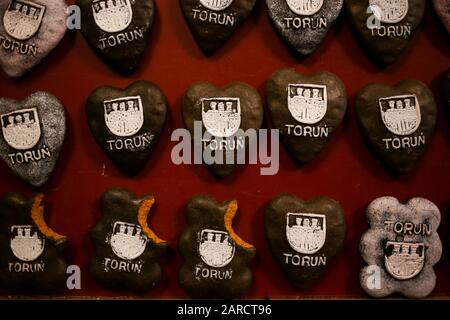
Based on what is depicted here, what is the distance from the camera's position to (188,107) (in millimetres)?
1198

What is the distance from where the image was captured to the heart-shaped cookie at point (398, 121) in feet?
3.90

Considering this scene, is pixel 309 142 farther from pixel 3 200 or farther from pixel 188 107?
pixel 3 200

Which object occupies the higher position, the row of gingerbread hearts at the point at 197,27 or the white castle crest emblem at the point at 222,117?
Answer: the row of gingerbread hearts at the point at 197,27

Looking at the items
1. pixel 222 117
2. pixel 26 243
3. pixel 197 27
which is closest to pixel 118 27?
pixel 197 27

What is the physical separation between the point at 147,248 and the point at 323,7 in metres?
0.64

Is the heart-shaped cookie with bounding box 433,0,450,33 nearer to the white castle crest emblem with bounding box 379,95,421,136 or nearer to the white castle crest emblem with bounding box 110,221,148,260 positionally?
the white castle crest emblem with bounding box 379,95,421,136

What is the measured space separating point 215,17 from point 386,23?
365mm

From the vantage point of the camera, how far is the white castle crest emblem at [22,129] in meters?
1.21

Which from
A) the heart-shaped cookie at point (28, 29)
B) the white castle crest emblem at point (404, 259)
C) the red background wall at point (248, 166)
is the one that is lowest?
the white castle crest emblem at point (404, 259)

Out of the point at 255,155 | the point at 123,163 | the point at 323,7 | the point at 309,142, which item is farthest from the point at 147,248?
the point at 323,7

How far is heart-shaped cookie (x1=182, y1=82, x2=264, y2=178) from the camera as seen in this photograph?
1189 mm

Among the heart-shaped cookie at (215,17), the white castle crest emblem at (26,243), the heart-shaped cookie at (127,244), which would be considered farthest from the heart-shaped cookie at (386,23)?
the white castle crest emblem at (26,243)

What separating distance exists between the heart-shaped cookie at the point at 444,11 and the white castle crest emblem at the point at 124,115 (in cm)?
67

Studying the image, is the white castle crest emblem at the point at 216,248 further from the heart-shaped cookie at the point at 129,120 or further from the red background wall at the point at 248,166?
the heart-shaped cookie at the point at 129,120
